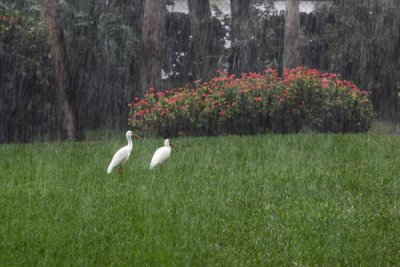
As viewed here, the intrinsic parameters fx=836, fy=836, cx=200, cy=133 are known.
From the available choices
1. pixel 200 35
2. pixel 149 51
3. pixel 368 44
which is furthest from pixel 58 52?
pixel 368 44

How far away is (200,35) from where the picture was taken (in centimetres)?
2045

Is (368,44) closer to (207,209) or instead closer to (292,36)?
(292,36)

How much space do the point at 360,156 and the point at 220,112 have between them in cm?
411

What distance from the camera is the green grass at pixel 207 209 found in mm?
5859

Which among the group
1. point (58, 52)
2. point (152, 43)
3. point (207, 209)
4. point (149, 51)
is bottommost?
point (207, 209)

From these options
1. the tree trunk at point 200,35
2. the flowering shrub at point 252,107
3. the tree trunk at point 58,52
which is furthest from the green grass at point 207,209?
the tree trunk at point 200,35

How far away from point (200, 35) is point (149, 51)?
353cm

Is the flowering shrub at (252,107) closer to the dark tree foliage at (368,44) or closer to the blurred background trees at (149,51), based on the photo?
the blurred background trees at (149,51)

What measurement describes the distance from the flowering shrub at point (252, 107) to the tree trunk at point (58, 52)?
1.26m

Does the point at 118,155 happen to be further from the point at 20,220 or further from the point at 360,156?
the point at 360,156

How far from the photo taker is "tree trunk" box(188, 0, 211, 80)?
798 inches

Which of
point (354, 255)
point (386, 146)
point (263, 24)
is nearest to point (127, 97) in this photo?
point (263, 24)

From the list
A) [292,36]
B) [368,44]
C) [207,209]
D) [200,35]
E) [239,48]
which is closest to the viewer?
[207,209]

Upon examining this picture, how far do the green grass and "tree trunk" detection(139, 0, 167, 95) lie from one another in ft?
18.9
